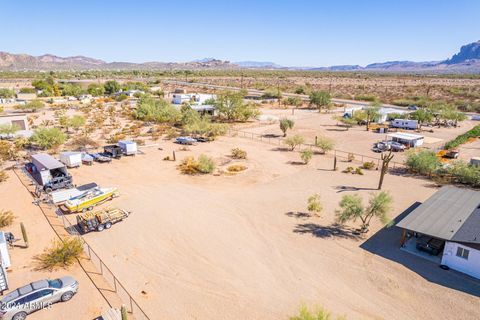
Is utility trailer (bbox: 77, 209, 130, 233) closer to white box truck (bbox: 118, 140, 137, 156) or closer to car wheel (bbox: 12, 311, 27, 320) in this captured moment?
car wheel (bbox: 12, 311, 27, 320)

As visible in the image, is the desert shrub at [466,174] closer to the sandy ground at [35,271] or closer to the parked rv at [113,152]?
the sandy ground at [35,271]

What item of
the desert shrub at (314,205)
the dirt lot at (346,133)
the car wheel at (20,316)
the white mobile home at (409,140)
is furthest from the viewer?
the dirt lot at (346,133)

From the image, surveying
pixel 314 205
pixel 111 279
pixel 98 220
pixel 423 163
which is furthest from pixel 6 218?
pixel 423 163

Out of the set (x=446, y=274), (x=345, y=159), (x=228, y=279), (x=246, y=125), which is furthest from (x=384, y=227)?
(x=246, y=125)

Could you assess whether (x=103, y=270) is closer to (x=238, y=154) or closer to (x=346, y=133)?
(x=238, y=154)

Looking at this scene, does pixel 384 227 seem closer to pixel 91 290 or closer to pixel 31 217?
pixel 91 290

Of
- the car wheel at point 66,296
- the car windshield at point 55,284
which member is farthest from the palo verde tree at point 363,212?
the car windshield at point 55,284

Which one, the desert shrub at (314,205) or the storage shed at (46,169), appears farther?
the storage shed at (46,169)
